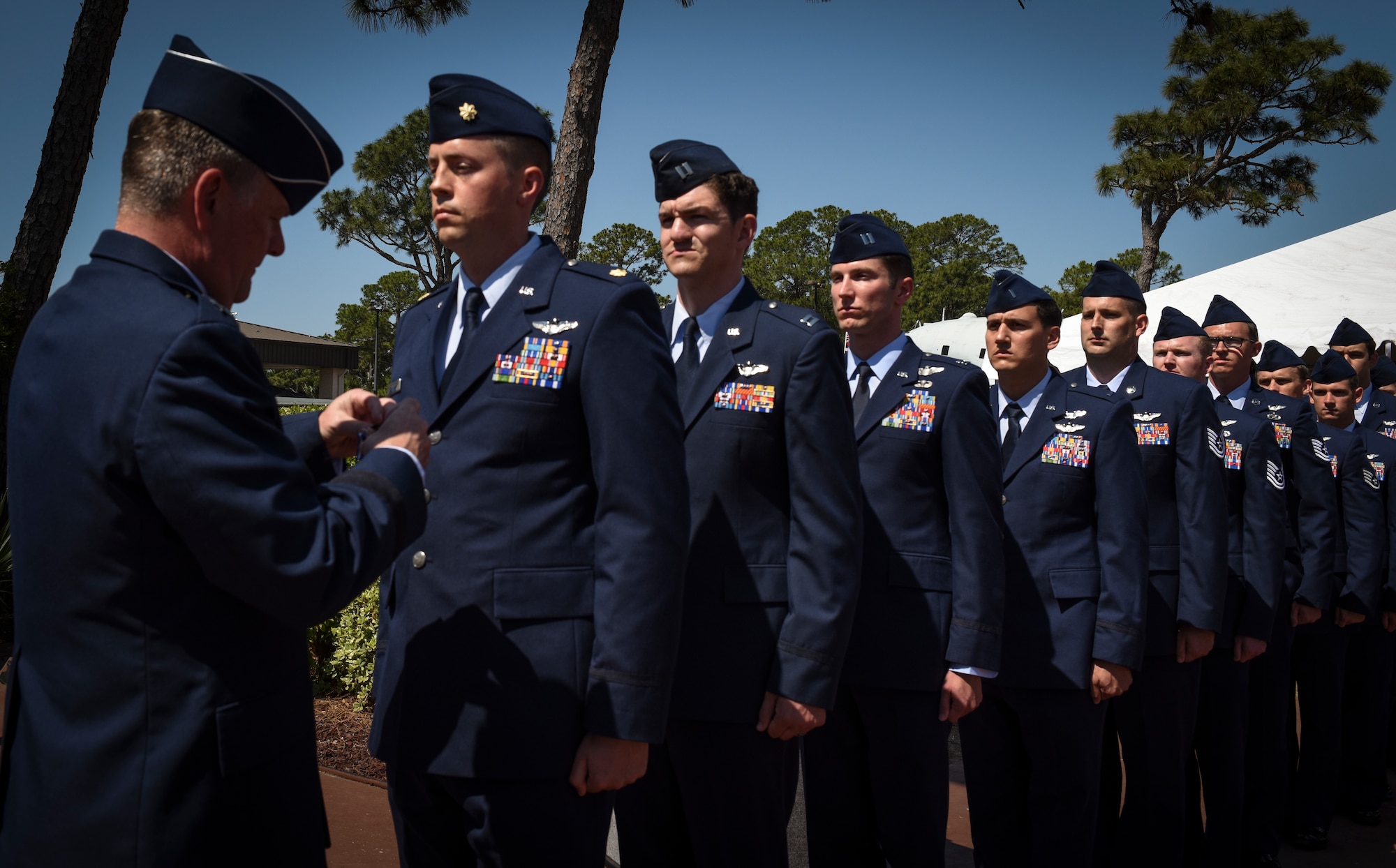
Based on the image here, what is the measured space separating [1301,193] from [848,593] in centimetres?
2442

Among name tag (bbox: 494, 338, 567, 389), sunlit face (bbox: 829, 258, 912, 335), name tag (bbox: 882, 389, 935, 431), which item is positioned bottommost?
name tag (bbox: 494, 338, 567, 389)

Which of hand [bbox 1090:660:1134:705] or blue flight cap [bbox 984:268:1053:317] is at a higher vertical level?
blue flight cap [bbox 984:268:1053:317]

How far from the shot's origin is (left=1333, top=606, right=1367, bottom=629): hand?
5.80 meters

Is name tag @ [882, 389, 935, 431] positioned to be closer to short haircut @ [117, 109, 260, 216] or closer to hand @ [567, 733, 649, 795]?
hand @ [567, 733, 649, 795]

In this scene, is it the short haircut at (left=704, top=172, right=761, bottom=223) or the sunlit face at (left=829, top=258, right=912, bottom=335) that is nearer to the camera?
the short haircut at (left=704, top=172, right=761, bottom=223)

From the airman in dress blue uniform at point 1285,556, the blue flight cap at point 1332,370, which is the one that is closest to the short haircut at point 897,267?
the airman in dress blue uniform at point 1285,556

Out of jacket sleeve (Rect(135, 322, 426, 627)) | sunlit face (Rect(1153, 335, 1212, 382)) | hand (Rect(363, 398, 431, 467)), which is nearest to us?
jacket sleeve (Rect(135, 322, 426, 627))

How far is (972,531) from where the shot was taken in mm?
3332

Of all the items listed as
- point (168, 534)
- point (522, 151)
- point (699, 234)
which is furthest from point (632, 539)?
point (699, 234)

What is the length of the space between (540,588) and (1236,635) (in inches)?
156

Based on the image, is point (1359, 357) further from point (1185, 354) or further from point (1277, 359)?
point (1185, 354)

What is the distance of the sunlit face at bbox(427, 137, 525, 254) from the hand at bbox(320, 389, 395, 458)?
45cm

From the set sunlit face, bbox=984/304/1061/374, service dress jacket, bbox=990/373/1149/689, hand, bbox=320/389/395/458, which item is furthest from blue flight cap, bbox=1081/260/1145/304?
hand, bbox=320/389/395/458

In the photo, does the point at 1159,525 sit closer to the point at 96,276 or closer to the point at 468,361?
the point at 468,361
